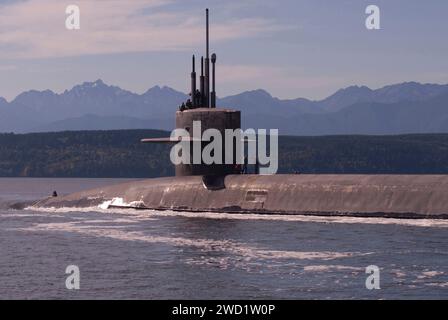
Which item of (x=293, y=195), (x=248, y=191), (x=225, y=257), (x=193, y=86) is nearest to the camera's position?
(x=225, y=257)

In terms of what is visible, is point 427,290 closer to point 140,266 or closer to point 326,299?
point 326,299

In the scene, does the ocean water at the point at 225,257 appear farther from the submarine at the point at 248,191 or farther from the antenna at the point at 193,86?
the antenna at the point at 193,86

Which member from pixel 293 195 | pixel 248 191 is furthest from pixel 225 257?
pixel 248 191

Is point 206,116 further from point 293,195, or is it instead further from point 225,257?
point 225,257

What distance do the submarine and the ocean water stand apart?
960 millimetres

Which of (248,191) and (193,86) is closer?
(248,191)

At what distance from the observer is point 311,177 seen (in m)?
52.0

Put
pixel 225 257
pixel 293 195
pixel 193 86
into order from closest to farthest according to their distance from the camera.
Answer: pixel 225 257 < pixel 293 195 < pixel 193 86

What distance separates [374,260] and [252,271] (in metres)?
5.08

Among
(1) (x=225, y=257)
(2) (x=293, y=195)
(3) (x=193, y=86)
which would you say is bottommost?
(1) (x=225, y=257)

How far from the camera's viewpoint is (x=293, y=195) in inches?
1997

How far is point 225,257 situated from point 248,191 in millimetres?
16201

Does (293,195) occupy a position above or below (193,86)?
below

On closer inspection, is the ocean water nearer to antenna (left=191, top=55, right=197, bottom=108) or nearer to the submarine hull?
the submarine hull
